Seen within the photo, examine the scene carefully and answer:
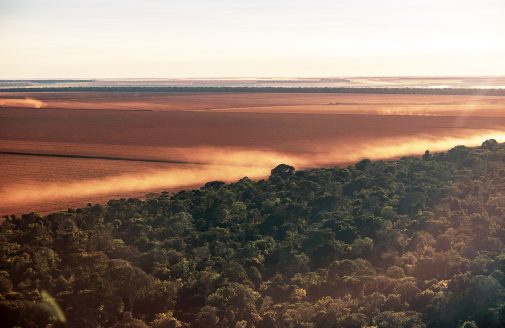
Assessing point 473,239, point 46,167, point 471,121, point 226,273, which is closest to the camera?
point 226,273

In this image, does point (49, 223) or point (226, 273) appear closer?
point (226, 273)

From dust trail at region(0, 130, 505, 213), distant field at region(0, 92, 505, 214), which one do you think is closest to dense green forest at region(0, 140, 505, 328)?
dust trail at region(0, 130, 505, 213)

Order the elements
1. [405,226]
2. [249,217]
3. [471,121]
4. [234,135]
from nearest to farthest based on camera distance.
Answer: [405,226] → [249,217] → [234,135] → [471,121]

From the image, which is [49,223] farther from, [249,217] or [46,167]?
[46,167]

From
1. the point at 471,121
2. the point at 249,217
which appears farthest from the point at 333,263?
the point at 471,121

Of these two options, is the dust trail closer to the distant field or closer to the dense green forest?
the distant field

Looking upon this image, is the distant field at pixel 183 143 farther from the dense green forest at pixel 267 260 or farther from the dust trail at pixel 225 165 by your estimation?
the dense green forest at pixel 267 260

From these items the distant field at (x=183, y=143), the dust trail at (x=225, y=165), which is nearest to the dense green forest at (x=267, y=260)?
the dust trail at (x=225, y=165)
